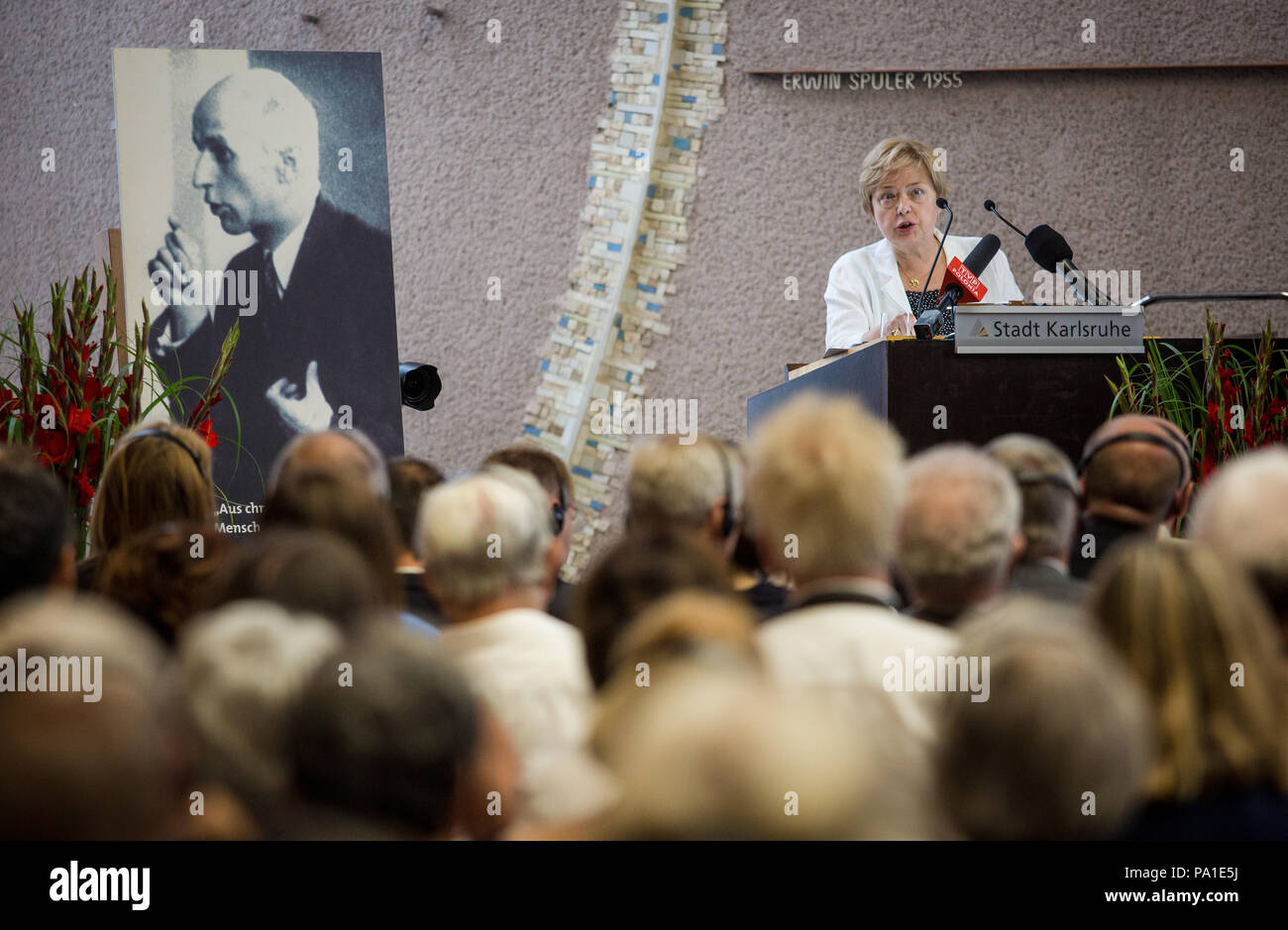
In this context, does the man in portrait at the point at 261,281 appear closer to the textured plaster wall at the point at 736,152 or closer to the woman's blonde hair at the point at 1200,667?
the textured plaster wall at the point at 736,152

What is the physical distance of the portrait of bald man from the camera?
3795 millimetres

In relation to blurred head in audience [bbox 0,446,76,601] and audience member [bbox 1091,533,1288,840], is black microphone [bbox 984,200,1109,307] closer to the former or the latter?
audience member [bbox 1091,533,1288,840]

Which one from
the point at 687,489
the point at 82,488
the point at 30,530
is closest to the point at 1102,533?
the point at 687,489

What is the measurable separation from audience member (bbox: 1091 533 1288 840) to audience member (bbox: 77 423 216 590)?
4.86 feet

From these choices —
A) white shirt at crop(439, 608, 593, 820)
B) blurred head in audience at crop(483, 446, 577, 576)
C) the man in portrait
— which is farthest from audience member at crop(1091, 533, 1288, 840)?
the man in portrait

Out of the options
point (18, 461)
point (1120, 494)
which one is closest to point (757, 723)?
point (18, 461)

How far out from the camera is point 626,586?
1.50 metres

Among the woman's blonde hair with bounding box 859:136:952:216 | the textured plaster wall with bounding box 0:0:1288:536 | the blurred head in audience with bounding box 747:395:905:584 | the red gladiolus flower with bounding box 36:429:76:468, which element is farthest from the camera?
the textured plaster wall with bounding box 0:0:1288:536

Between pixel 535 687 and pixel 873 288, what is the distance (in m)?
2.99

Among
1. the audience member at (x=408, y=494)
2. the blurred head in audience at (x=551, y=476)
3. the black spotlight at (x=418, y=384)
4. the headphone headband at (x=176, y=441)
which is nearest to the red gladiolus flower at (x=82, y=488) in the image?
the headphone headband at (x=176, y=441)

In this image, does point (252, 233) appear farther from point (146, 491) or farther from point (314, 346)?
point (146, 491)

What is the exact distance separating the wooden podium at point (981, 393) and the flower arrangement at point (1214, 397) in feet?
0.35

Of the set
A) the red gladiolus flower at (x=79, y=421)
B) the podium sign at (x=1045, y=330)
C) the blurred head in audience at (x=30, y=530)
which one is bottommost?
the blurred head in audience at (x=30, y=530)

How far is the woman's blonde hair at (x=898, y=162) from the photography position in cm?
414
